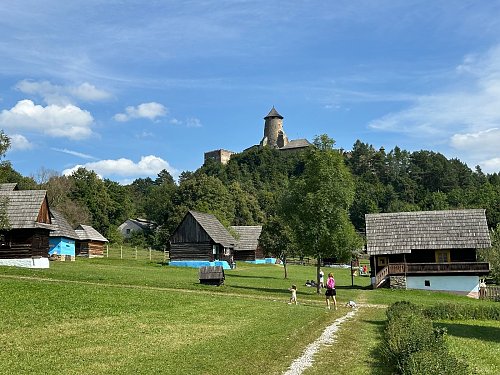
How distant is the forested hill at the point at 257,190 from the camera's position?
101625 millimetres

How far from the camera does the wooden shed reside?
206 feet

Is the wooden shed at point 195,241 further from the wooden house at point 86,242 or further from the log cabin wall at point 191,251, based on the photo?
the wooden house at point 86,242

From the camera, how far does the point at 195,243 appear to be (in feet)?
208

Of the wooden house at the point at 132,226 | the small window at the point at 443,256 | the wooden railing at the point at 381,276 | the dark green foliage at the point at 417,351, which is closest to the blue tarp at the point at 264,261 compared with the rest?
the wooden railing at the point at 381,276

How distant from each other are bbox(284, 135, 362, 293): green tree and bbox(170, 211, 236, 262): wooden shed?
24.5m

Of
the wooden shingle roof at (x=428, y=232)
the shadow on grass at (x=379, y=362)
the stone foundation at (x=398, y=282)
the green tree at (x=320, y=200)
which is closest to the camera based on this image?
the shadow on grass at (x=379, y=362)

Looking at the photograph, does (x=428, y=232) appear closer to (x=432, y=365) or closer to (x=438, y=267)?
(x=438, y=267)

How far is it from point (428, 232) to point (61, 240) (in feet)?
117

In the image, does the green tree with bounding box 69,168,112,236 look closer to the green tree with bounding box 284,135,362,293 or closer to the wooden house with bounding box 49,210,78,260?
the wooden house with bounding box 49,210,78,260

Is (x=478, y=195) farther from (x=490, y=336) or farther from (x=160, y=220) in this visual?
(x=490, y=336)

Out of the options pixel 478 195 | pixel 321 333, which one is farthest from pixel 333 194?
pixel 478 195

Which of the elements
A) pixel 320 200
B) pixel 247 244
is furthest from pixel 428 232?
pixel 247 244

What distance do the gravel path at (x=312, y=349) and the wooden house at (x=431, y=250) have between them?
24.9 m

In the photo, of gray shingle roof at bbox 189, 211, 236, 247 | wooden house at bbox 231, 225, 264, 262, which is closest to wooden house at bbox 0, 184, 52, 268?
gray shingle roof at bbox 189, 211, 236, 247
